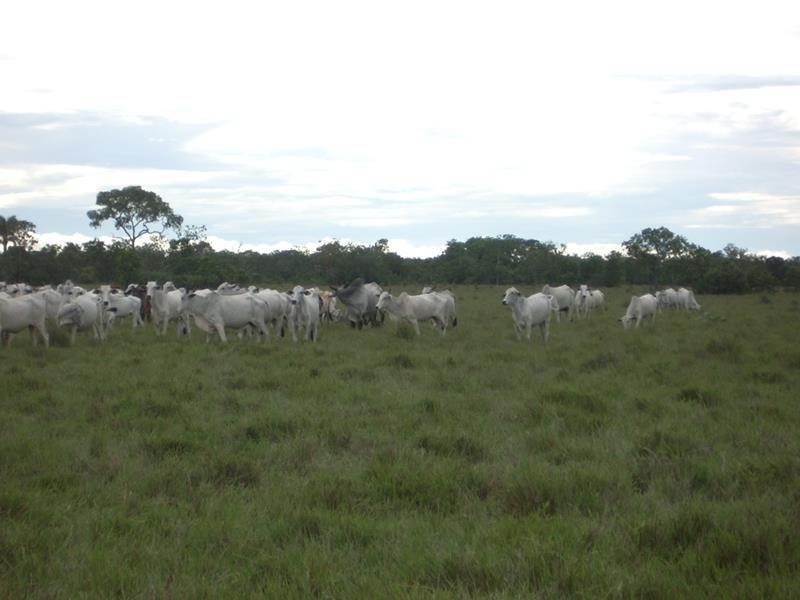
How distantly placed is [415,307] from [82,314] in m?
8.94

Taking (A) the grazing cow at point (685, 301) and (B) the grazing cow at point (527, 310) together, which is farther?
(A) the grazing cow at point (685, 301)

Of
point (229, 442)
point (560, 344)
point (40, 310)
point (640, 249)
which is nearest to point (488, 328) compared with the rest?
point (560, 344)

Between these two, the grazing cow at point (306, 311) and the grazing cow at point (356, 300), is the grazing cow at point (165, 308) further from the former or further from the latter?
the grazing cow at point (356, 300)

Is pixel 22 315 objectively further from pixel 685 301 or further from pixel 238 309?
pixel 685 301

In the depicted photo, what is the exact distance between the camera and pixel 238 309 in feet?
A: 67.8

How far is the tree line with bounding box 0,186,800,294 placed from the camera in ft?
171

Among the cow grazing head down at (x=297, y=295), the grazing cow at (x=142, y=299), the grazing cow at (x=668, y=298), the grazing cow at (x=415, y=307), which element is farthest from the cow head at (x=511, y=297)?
the grazing cow at (x=668, y=298)

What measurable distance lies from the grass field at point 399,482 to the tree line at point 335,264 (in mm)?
38133

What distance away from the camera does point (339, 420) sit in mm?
9562

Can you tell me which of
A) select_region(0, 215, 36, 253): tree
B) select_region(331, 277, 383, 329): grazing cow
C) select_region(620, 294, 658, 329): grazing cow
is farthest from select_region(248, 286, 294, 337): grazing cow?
select_region(0, 215, 36, 253): tree

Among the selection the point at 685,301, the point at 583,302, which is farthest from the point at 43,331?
the point at 685,301

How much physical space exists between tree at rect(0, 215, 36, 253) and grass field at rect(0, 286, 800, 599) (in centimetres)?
5418

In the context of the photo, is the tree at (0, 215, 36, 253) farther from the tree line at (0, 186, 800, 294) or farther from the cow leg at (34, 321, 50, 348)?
the cow leg at (34, 321, 50, 348)

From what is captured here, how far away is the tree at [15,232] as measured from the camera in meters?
62.1
